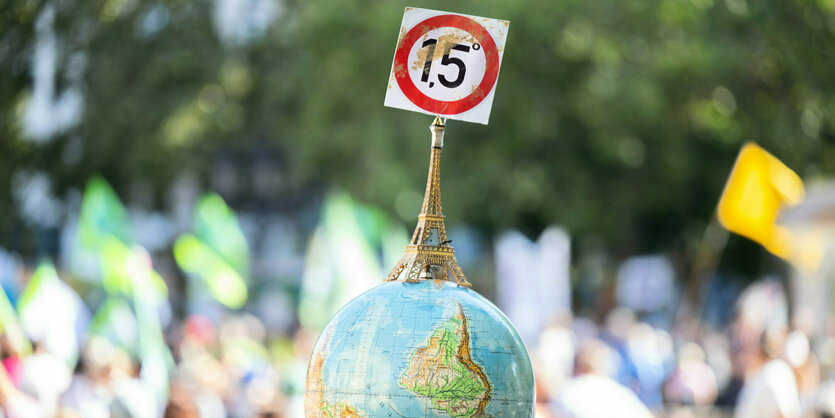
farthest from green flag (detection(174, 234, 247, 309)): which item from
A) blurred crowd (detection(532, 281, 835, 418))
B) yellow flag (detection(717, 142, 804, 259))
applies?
yellow flag (detection(717, 142, 804, 259))

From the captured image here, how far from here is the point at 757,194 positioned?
51.0ft

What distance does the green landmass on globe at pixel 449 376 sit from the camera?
3.55 metres

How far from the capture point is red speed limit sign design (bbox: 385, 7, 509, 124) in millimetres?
3924

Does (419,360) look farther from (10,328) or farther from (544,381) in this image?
(10,328)

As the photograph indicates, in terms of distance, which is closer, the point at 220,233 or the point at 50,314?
the point at 50,314

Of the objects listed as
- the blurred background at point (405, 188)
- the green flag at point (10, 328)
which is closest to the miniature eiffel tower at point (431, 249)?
the blurred background at point (405, 188)

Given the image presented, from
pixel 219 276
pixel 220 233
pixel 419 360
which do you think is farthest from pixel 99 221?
pixel 419 360

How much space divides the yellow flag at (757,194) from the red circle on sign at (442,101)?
1195cm

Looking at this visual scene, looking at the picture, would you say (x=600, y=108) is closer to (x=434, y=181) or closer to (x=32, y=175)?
(x=32, y=175)

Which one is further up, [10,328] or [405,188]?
[405,188]

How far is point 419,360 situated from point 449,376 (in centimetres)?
9

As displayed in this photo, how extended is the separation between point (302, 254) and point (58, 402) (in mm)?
44099

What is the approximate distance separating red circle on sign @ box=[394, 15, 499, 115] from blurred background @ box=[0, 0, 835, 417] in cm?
417

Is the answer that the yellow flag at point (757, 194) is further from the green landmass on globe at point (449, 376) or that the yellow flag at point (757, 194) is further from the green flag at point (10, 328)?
the green landmass on globe at point (449, 376)
